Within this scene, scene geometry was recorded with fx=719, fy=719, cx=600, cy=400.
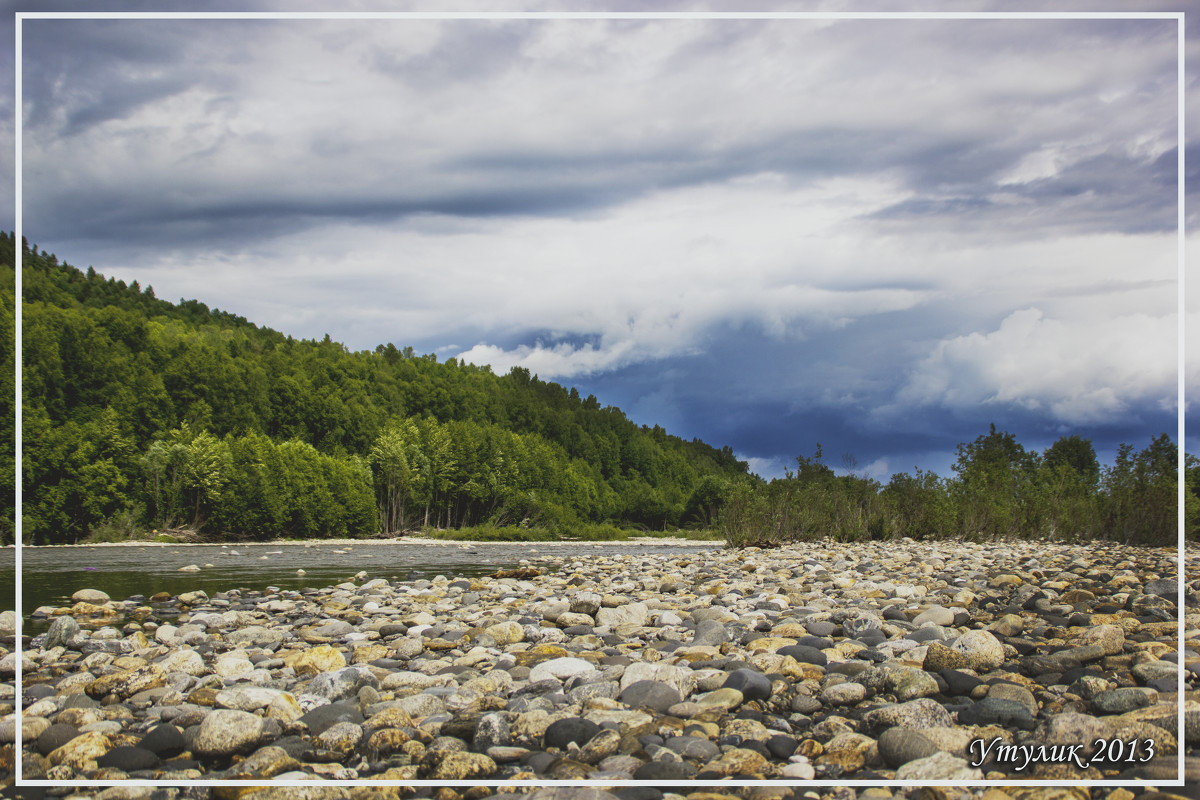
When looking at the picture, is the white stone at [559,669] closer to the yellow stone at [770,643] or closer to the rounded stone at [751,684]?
the rounded stone at [751,684]

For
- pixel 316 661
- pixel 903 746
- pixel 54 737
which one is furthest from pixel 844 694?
pixel 54 737

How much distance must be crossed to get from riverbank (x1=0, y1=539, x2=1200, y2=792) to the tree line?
983 centimetres

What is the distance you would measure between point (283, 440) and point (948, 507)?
56.8 m

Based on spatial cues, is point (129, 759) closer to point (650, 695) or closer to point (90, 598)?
point (650, 695)

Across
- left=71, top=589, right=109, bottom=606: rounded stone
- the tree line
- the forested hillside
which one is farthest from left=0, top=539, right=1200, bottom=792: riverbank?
the tree line

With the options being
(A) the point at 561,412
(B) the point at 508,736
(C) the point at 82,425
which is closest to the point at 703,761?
(B) the point at 508,736

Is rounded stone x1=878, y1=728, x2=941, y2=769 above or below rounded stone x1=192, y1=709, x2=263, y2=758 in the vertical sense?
above

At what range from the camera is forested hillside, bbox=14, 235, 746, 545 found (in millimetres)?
31297

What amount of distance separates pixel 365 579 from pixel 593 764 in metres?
10.5

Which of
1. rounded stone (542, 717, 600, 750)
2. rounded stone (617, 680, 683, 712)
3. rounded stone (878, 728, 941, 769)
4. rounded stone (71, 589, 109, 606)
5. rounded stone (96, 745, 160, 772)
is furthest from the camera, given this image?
rounded stone (71, 589, 109, 606)

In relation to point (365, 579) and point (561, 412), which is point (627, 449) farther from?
point (365, 579)

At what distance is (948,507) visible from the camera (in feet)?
67.7

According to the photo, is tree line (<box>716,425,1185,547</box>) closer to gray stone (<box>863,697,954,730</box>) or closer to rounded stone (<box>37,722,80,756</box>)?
gray stone (<box>863,697,954,730</box>)

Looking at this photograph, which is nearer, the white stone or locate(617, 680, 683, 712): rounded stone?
locate(617, 680, 683, 712): rounded stone
